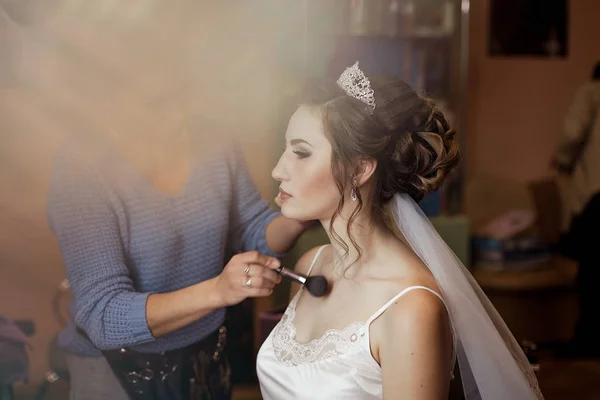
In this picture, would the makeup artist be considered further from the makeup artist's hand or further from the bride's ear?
the bride's ear

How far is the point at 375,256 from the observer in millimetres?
1397

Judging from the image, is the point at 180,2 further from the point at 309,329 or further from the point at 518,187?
the point at 518,187

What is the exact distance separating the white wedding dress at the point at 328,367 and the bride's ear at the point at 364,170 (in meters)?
0.23

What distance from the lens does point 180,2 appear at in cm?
143

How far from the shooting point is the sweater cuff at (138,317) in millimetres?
1382

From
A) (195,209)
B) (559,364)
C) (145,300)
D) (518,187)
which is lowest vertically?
(559,364)

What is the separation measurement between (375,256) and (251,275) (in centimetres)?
25

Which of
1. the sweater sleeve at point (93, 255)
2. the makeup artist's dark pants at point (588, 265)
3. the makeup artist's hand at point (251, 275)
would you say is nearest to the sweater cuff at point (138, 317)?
the sweater sleeve at point (93, 255)

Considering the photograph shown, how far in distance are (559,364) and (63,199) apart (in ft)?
5.22

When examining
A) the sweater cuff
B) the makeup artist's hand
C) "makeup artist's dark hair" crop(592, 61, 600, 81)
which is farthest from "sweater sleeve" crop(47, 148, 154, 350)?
"makeup artist's dark hair" crop(592, 61, 600, 81)

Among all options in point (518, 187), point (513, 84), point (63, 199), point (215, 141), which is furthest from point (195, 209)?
point (513, 84)

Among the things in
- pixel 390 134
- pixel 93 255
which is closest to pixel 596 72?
pixel 390 134

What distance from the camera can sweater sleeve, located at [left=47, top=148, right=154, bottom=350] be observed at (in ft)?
4.40

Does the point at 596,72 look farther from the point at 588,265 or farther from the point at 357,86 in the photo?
the point at 357,86
